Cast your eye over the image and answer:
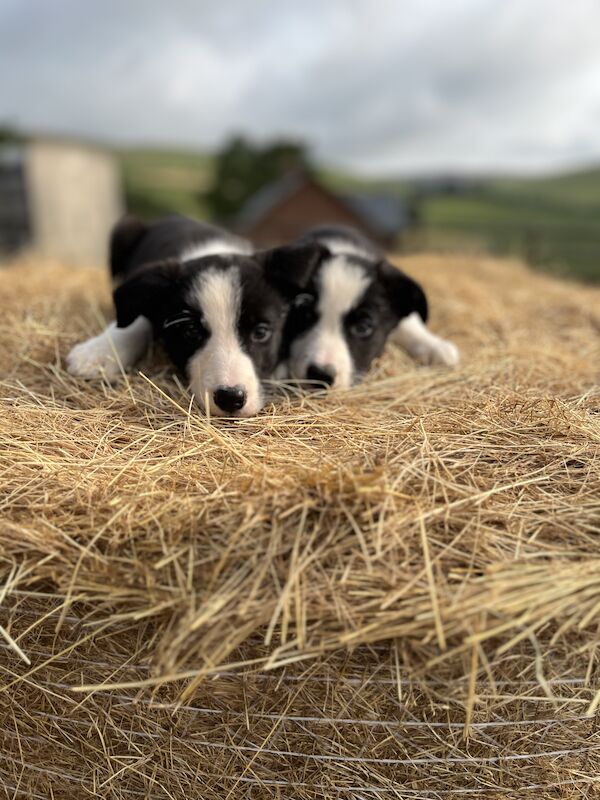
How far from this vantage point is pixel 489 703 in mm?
2061

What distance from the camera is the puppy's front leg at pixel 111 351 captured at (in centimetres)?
361

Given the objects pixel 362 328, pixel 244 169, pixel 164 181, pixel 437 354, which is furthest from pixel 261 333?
pixel 164 181

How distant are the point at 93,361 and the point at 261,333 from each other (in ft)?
3.02

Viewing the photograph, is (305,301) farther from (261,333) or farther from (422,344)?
(422,344)

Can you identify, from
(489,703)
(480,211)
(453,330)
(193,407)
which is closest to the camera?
(489,703)

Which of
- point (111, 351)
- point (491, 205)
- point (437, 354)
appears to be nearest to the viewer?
point (111, 351)

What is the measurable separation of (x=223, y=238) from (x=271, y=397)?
181 cm

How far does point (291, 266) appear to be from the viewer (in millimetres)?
3729

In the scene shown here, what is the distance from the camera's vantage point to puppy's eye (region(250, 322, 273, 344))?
3582mm

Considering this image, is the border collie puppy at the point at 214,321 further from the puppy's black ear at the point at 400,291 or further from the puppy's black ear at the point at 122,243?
the puppy's black ear at the point at 122,243

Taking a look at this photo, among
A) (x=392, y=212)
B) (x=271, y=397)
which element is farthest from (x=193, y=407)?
(x=392, y=212)

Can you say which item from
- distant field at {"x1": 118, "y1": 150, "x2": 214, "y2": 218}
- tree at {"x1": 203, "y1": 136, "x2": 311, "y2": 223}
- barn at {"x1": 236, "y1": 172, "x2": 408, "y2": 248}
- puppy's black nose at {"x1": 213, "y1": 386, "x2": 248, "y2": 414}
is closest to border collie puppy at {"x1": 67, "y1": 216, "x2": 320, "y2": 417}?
puppy's black nose at {"x1": 213, "y1": 386, "x2": 248, "y2": 414}

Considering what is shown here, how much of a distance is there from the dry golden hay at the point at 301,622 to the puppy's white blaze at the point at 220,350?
60 cm

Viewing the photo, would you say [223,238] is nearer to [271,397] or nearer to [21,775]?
[271,397]
